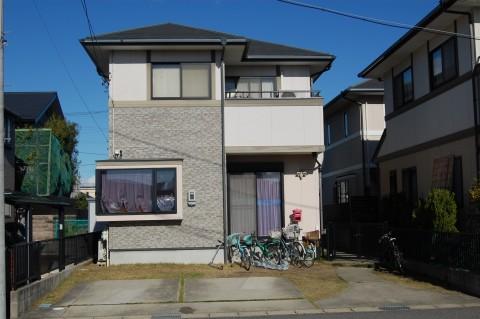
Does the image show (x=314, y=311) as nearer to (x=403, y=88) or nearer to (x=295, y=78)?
(x=295, y=78)

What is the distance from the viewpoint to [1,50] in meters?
9.41

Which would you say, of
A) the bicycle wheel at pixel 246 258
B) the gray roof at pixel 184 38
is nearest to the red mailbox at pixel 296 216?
the bicycle wheel at pixel 246 258

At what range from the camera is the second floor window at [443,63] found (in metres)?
16.4

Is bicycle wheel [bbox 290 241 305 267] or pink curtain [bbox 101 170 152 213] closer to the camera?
bicycle wheel [bbox 290 241 305 267]

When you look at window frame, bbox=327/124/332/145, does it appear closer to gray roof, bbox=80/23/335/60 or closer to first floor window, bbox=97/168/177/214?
gray roof, bbox=80/23/335/60

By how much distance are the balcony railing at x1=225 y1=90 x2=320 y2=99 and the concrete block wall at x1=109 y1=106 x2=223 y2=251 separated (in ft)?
4.95

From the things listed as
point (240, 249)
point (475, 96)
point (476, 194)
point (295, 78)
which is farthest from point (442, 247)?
point (295, 78)

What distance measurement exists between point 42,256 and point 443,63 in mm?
12281

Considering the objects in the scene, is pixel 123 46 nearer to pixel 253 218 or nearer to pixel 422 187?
pixel 253 218

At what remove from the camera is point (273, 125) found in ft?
59.0

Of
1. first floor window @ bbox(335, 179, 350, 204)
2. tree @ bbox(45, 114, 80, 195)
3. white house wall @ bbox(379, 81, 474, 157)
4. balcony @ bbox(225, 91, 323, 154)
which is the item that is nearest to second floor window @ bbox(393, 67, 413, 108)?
white house wall @ bbox(379, 81, 474, 157)

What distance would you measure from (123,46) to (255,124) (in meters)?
4.61

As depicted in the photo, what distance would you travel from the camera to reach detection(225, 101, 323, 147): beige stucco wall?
1783 centimetres

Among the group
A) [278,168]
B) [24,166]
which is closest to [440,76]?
[278,168]
